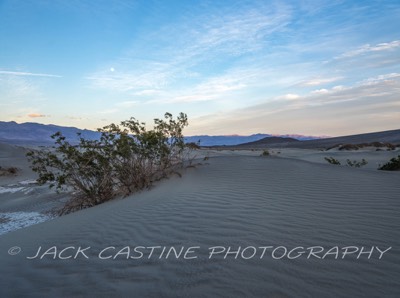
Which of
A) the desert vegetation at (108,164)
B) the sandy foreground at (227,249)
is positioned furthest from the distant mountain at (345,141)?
the sandy foreground at (227,249)

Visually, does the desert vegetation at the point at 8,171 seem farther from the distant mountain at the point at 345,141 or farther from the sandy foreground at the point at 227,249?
the distant mountain at the point at 345,141

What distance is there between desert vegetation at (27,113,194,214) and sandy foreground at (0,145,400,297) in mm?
2394

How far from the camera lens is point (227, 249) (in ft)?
9.05

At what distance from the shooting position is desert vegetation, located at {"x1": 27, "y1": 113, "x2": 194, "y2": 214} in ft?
25.1

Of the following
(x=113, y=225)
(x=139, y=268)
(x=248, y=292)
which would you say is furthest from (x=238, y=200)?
(x=248, y=292)

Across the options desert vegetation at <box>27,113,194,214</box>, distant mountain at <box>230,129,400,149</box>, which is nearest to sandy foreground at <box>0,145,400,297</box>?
desert vegetation at <box>27,113,194,214</box>

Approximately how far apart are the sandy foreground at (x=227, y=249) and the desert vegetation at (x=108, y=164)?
2.39 metres

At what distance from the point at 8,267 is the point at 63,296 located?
1.18 metres

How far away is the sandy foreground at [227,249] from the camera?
213 cm

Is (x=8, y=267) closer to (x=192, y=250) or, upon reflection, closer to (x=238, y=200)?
(x=192, y=250)

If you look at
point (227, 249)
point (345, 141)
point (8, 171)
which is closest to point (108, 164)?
point (227, 249)

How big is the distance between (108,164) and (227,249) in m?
5.75

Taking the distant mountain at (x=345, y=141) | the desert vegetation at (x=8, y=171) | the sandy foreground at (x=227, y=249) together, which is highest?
the distant mountain at (x=345, y=141)

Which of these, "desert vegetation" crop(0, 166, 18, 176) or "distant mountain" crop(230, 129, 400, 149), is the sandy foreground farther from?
"distant mountain" crop(230, 129, 400, 149)
